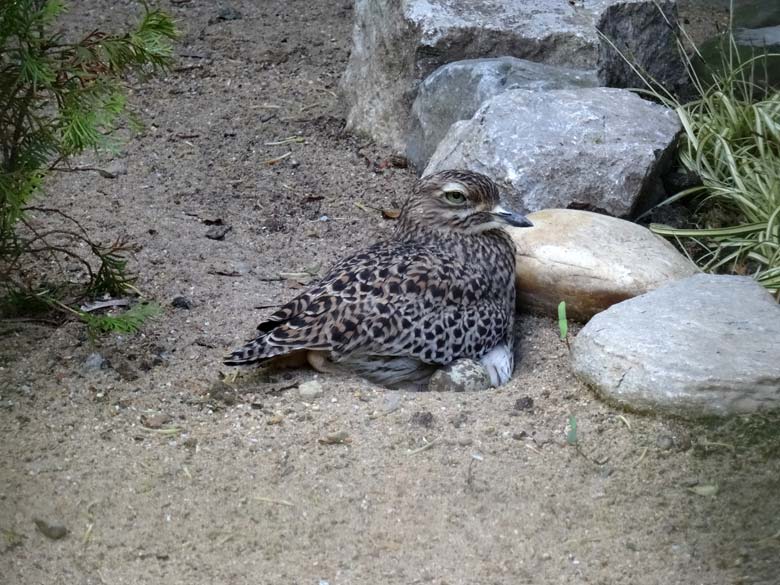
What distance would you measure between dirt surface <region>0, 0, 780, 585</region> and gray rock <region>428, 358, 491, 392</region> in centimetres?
16

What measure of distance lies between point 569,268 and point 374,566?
74.8 inches

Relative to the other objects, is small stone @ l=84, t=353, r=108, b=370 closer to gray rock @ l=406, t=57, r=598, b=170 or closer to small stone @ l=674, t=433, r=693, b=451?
small stone @ l=674, t=433, r=693, b=451

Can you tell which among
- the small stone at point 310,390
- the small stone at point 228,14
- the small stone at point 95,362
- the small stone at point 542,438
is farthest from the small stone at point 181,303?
the small stone at point 228,14

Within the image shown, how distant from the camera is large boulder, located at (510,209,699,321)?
4820 millimetres

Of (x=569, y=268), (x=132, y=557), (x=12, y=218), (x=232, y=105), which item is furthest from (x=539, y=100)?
(x=132, y=557)

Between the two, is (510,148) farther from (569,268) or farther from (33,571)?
(33,571)

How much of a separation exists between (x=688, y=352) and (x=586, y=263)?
0.92 m

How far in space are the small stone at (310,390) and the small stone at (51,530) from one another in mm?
1063

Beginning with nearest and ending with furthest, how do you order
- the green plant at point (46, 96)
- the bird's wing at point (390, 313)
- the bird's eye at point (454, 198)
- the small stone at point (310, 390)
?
the green plant at point (46, 96) → the small stone at point (310, 390) → the bird's wing at point (390, 313) → the bird's eye at point (454, 198)

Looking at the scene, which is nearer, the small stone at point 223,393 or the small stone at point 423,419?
the small stone at point 423,419

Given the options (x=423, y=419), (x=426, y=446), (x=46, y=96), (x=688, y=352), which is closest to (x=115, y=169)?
(x=46, y=96)

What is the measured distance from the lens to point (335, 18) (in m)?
8.12

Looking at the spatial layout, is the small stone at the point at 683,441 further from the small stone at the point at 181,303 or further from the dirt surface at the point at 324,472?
the small stone at the point at 181,303

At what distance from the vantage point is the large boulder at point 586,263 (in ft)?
15.8
